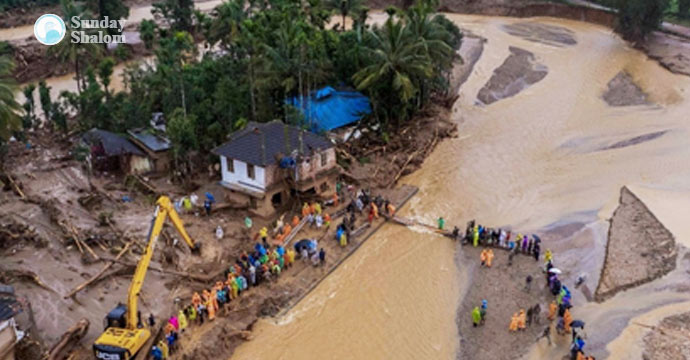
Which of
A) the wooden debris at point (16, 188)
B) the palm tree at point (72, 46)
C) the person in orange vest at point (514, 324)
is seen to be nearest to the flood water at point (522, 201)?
the person in orange vest at point (514, 324)

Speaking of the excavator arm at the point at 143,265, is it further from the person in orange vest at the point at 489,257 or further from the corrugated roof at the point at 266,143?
the person in orange vest at the point at 489,257

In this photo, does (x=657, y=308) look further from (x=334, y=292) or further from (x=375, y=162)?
(x=375, y=162)

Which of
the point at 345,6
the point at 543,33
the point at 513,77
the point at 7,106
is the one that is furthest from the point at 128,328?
the point at 543,33

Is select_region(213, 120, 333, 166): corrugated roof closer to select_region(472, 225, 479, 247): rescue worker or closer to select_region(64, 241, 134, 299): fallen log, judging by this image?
select_region(64, 241, 134, 299): fallen log

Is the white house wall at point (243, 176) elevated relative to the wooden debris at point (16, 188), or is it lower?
elevated

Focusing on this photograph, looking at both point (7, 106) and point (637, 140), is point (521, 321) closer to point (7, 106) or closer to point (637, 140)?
point (637, 140)

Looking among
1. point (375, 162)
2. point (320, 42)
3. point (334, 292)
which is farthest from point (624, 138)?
point (334, 292)
